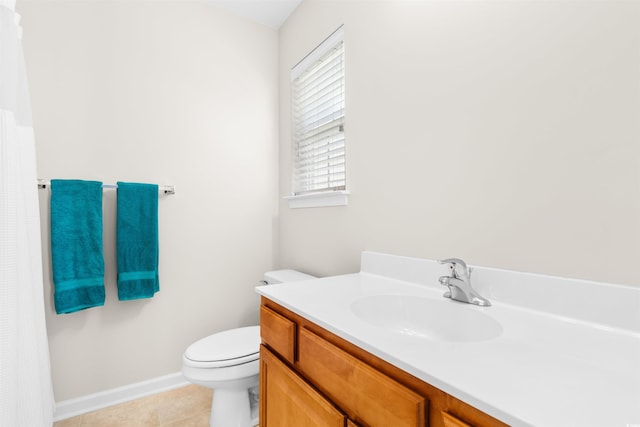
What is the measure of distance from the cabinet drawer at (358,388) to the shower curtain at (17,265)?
0.91 m

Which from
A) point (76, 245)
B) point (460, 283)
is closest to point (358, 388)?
point (460, 283)

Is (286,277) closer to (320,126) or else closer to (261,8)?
(320,126)

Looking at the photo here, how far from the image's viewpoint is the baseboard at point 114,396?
1.56m

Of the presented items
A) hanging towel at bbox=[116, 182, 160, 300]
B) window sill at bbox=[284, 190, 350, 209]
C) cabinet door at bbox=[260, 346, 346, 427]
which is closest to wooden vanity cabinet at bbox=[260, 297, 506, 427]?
cabinet door at bbox=[260, 346, 346, 427]

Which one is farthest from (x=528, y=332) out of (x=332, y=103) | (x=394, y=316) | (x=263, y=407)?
(x=332, y=103)

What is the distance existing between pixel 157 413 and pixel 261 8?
2.62 metres

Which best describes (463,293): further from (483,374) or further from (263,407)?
(263,407)

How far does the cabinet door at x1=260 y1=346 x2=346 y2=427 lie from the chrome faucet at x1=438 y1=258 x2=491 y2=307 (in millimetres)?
516

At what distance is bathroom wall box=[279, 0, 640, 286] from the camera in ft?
2.37

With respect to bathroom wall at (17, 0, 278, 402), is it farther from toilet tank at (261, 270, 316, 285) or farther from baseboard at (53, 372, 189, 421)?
toilet tank at (261, 270, 316, 285)

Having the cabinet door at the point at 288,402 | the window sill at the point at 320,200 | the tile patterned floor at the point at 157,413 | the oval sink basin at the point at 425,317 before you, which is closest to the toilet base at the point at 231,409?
the tile patterned floor at the point at 157,413

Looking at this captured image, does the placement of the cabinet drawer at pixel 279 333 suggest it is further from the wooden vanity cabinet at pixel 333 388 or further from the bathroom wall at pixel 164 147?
the bathroom wall at pixel 164 147

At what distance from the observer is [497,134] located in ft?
3.09

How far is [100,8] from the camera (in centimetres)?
165
